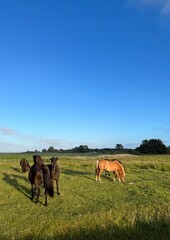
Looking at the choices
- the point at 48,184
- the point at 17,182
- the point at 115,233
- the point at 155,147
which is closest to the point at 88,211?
the point at 48,184

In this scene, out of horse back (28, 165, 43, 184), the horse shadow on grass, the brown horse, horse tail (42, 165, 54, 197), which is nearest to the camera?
horse tail (42, 165, 54, 197)

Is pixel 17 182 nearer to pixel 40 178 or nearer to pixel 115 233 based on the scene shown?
pixel 40 178

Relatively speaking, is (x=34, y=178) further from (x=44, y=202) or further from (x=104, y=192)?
(x=104, y=192)

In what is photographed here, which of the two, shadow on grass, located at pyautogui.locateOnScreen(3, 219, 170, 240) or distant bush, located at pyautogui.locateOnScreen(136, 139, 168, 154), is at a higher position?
distant bush, located at pyautogui.locateOnScreen(136, 139, 168, 154)

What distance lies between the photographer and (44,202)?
14148 millimetres

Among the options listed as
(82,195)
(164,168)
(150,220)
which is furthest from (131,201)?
(164,168)

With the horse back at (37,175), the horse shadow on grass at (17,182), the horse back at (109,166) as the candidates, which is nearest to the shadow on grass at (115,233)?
the horse back at (37,175)

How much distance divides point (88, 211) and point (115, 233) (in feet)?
17.5

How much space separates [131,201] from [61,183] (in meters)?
5.58

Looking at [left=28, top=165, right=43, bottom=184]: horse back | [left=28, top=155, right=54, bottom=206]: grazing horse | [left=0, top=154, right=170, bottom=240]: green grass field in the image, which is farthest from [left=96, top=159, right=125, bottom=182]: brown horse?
[left=28, top=165, right=43, bottom=184]: horse back

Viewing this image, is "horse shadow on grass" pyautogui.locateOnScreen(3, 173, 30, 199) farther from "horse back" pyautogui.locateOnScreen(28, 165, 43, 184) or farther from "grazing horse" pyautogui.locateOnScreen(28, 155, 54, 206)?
"horse back" pyautogui.locateOnScreen(28, 165, 43, 184)

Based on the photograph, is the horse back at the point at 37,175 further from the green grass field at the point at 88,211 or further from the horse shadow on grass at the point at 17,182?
the horse shadow on grass at the point at 17,182

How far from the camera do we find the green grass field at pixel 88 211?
7367mm

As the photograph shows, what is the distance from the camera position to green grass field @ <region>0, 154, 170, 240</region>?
737 centimetres
